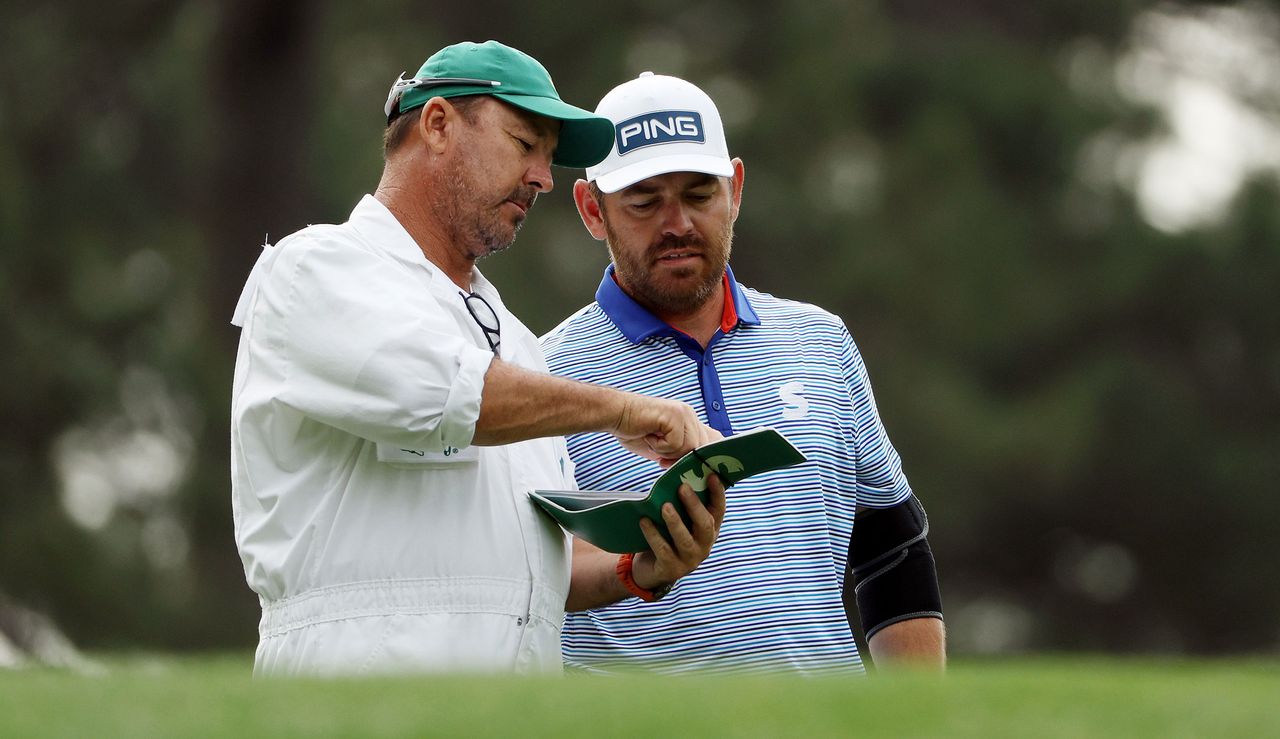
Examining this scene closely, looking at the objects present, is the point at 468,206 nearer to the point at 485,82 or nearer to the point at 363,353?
the point at 485,82

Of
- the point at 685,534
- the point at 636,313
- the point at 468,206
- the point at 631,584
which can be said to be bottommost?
the point at 631,584

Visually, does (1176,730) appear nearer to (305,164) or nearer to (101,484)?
(305,164)

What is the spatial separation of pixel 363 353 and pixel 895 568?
66.3 inches

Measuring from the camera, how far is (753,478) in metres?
4.09

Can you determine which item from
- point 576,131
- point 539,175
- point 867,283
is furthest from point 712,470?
point 867,283

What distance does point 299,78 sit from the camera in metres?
12.4

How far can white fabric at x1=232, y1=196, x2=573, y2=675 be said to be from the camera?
321 cm

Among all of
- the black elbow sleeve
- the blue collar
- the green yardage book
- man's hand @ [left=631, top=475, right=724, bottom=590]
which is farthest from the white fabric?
the black elbow sleeve

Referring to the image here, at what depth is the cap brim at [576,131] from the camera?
3660 millimetres

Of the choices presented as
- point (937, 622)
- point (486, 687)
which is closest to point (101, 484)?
point (937, 622)

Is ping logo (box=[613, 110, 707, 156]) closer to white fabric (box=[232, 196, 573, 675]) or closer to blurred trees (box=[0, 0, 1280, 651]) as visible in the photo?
white fabric (box=[232, 196, 573, 675])

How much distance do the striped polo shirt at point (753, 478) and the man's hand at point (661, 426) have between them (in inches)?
22.7

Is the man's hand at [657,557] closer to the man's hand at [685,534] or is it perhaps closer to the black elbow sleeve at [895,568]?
the man's hand at [685,534]

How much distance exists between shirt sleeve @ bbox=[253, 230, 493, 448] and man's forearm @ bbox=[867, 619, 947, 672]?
5.02ft
